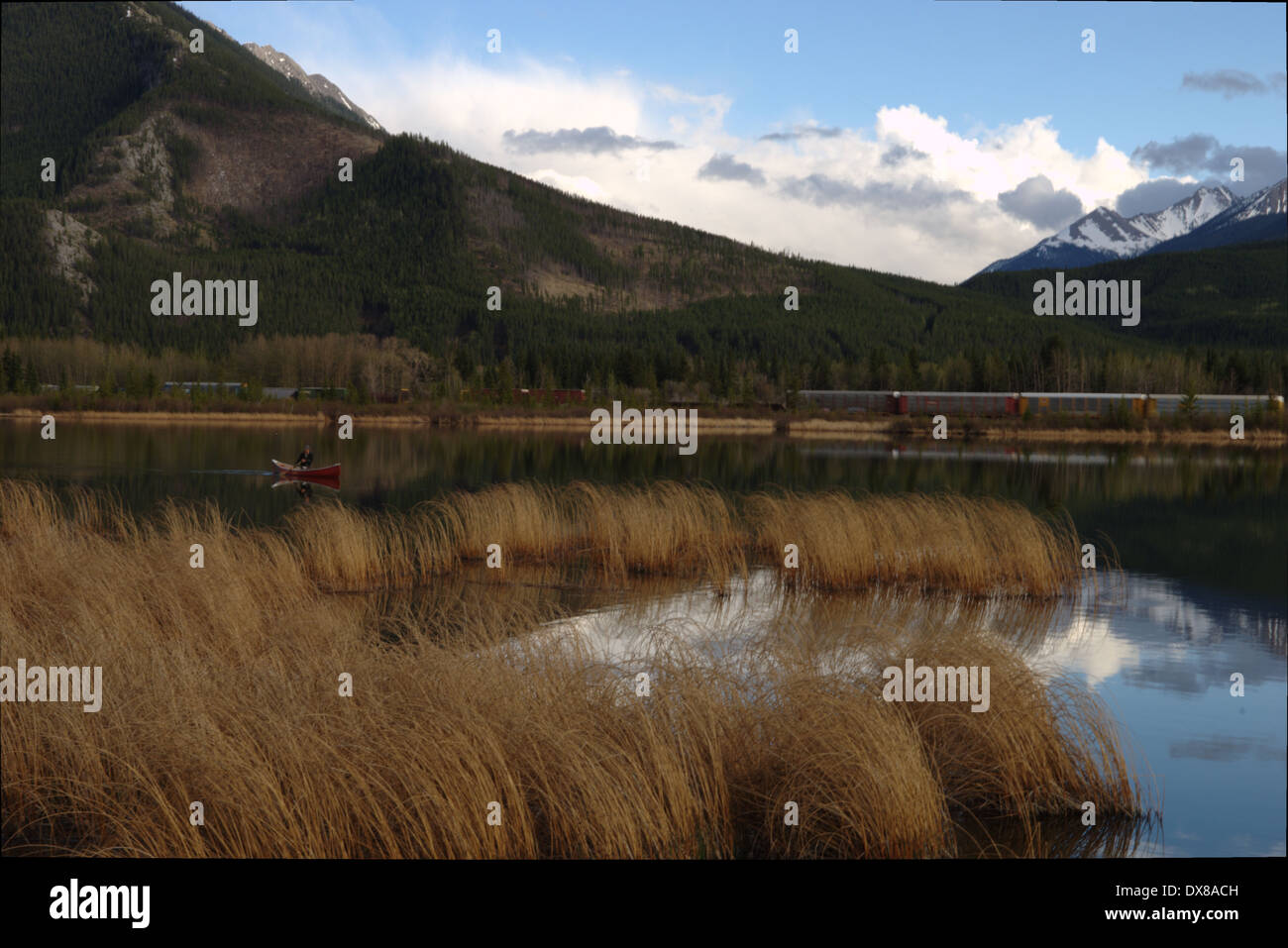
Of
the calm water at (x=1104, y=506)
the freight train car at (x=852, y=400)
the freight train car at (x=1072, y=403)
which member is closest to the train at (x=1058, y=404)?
the freight train car at (x=1072, y=403)

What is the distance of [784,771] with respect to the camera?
25.6 ft

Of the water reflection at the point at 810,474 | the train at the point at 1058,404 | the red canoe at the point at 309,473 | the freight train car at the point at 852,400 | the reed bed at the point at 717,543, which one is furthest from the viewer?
the freight train car at the point at 852,400

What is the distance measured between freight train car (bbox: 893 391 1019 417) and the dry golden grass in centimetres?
9967

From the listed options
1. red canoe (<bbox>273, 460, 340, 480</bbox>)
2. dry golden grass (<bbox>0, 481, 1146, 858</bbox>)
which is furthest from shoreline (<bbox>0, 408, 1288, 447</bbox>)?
dry golden grass (<bbox>0, 481, 1146, 858</bbox>)

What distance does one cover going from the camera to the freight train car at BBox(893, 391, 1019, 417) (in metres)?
108

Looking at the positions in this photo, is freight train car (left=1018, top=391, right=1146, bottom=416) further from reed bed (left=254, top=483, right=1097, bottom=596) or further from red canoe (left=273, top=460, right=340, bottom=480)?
reed bed (left=254, top=483, right=1097, bottom=596)

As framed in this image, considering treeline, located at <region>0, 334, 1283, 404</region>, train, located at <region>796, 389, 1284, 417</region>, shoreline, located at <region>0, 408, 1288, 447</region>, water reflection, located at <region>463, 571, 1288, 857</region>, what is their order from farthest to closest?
1. treeline, located at <region>0, 334, 1283, 404</region>
2. train, located at <region>796, 389, 1284, 417</region>
3. shoreline, located at <region>0, 408, 1288, 447</region>
4. water reflection, located at <region>463, 571, 1288, 857</region>

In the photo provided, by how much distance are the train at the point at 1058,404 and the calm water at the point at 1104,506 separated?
32.2 meters

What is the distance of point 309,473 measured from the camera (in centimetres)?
3628

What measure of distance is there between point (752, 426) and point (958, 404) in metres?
22.6

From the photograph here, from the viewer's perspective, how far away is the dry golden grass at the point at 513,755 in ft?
22.3

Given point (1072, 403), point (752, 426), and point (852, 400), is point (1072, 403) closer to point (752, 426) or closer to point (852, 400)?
point (852, 400)

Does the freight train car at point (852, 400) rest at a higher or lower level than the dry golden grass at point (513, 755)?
higher

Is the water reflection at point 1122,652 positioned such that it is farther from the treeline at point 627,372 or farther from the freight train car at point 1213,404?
the treeline at point 627,372
